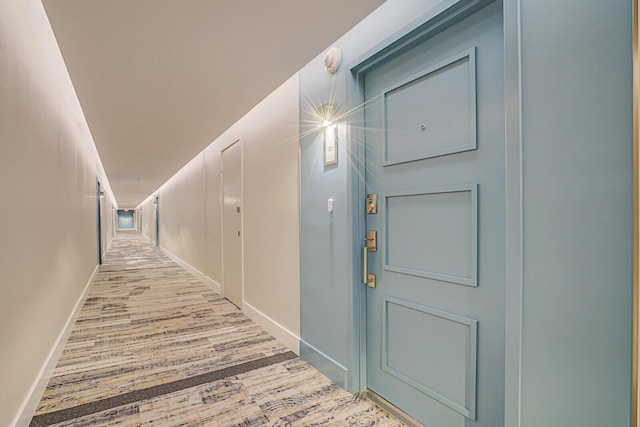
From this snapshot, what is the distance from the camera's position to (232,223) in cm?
449

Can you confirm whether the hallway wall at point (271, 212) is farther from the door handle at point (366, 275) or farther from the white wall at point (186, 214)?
the white wall at point (186, 214)

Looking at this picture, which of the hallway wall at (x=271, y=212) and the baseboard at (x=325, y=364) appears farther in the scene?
the hallway wall at (x=271, y=212)

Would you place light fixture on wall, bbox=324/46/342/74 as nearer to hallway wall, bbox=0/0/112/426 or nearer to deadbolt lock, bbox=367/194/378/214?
deadbolt lock, bbox=367/194/378/214

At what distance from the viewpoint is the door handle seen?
2084 mm

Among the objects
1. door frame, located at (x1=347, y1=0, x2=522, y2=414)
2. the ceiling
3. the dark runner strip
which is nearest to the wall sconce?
door frame, located at (x1=347, y1=0, x2=522, y2=414)

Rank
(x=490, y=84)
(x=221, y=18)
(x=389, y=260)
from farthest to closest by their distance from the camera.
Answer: (x=389, y=260), (x=221, y=18), (x=490, y=84)

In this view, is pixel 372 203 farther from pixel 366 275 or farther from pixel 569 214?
pixel 569 214

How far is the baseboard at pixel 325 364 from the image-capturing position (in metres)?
2.21

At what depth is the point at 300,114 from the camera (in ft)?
9.09

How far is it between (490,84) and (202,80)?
89.6 inches

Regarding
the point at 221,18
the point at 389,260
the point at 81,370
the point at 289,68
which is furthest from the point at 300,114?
the point at 81,370

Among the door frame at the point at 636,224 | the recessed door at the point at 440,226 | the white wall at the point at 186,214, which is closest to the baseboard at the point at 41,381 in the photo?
the recessed door at the point at 440,226

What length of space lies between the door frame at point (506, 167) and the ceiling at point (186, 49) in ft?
0.92

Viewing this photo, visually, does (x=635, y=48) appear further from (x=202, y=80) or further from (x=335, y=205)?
(x=202, y=80)
